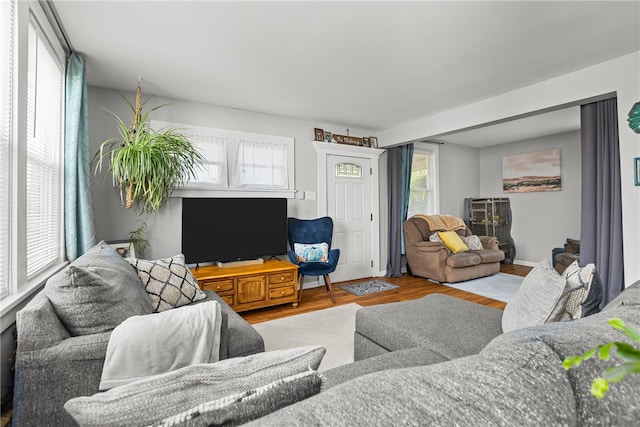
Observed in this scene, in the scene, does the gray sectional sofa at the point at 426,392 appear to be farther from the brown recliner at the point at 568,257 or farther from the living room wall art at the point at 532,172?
the living room wall art at the point at 532,172

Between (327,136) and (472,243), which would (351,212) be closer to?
(327,136)

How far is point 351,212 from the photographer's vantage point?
15.5 ft

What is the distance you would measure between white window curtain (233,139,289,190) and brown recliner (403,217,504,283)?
2.38m

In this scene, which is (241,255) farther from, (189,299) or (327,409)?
(327,409)

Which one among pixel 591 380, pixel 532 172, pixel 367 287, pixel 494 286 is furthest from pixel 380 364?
pixel 532 172

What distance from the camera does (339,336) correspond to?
105 inches

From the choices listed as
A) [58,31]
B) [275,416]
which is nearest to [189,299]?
[275,416]

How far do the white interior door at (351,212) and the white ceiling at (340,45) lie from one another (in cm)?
140

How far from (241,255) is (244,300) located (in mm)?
561

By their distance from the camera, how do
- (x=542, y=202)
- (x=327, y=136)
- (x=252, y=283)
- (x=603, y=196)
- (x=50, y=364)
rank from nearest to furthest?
(x=50, y=364) < (x=603, y=196) < (x=252, y=283) < (x=327, y=136) < (x=542, y=202)

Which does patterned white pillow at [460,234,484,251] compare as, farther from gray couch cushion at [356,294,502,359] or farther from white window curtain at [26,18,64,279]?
white window curtain at [26,18,64,279]

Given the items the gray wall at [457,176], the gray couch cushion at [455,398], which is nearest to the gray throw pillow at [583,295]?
the gray couch cushion at [455,398]

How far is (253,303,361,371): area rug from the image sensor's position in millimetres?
2365

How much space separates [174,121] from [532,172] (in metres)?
6.32
